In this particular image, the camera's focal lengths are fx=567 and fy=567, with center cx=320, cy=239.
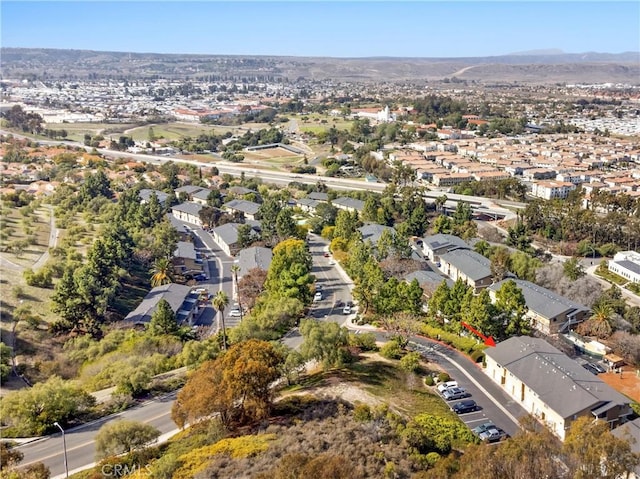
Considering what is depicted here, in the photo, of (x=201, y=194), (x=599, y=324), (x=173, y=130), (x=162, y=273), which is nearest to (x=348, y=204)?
(x=201, y=194)

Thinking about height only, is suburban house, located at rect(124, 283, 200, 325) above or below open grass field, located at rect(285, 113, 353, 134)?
below

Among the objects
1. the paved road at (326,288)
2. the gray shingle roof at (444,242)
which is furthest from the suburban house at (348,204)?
the gray shingle roof at (444,242)

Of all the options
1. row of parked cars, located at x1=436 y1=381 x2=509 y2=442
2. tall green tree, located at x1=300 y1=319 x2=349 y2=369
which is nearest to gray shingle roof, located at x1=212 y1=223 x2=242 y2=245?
tall green tree, located at x1=300 y1=319 x2=349 y2=369

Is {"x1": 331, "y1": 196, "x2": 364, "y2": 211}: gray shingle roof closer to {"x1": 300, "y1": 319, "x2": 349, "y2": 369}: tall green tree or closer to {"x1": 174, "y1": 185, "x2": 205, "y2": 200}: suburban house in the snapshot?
{"x1": 174, "y1": 185, "x2": 205, "y2": 200}: suburban house

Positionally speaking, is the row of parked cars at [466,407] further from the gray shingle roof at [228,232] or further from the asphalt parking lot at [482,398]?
the gray shingle roof at [228,232]

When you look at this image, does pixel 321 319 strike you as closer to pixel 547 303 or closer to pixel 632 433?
pixel 547 303

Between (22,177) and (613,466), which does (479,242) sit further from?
(22,177)
